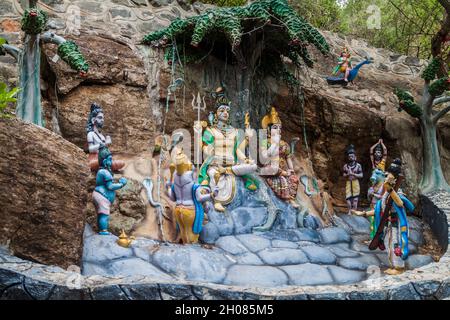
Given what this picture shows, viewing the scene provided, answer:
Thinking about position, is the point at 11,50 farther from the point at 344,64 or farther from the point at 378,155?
the point at 378,155

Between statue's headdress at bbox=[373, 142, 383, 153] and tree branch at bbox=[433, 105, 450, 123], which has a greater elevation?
tree branch at bbox=[433, 105, 450, 123]

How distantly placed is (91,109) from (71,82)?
686 mm

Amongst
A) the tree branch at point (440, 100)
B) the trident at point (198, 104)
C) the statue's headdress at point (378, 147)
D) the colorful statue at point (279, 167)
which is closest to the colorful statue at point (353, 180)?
the statue's headdress at point (378, 147)

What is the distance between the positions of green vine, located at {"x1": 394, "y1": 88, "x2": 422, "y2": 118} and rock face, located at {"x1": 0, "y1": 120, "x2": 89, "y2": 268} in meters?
6.12

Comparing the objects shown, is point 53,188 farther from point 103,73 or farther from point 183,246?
point 103,73

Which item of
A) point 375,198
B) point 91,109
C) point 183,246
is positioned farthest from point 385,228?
point 91,109

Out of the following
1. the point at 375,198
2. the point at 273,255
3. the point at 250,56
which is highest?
the point at 250,56

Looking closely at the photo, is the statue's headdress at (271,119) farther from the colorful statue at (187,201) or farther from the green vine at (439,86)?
the green vine at (439,86)

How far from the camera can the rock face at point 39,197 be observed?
4168mm

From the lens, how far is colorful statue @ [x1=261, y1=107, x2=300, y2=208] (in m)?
7.26

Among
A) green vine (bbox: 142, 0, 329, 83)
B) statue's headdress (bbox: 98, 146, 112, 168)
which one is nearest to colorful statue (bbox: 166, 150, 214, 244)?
statue's headdress (bbox: 98, 146, 112, 168)

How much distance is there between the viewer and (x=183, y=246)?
5824 mm

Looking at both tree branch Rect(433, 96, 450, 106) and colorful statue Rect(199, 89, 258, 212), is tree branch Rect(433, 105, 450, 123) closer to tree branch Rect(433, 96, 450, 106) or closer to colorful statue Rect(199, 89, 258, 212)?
tree branch Rect(433, 96, 450, 106)

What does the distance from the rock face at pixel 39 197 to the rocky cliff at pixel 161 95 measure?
5.82 feet
